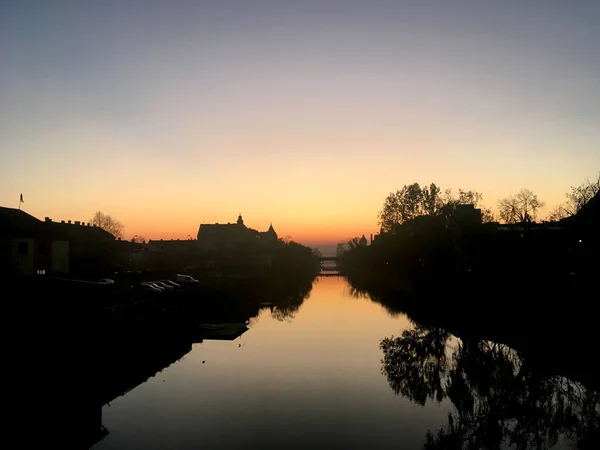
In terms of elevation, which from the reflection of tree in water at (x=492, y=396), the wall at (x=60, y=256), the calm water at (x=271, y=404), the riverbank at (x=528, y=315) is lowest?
the calm water at (x=271, y=404)

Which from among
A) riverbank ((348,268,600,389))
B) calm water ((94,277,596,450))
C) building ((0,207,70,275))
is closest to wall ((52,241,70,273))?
building ((0,207,70,275))

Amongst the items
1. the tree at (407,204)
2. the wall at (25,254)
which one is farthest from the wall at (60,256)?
the tree at (407,204)

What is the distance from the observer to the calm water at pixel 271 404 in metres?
18.9

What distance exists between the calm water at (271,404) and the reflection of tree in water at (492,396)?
1031mm

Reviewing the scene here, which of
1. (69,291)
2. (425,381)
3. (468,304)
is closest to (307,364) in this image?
(425,381)

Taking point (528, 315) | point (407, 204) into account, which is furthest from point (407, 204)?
point (528, 315)

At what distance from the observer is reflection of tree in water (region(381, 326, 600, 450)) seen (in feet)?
60.0

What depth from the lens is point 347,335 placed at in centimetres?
4444

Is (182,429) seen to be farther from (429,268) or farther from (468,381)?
(429,268)

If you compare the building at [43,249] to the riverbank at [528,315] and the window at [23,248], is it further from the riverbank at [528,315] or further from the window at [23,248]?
the riverbank at [528,315]

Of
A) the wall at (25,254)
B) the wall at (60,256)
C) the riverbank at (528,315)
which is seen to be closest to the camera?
the riverbank at (528,315)

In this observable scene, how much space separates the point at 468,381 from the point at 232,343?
19.9 m

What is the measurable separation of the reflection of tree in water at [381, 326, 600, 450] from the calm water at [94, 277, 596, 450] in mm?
1031

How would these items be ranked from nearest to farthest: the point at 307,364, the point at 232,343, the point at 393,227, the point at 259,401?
the point at 259,401, the point at 307,364, the point at 232,343, the point at 393,227
